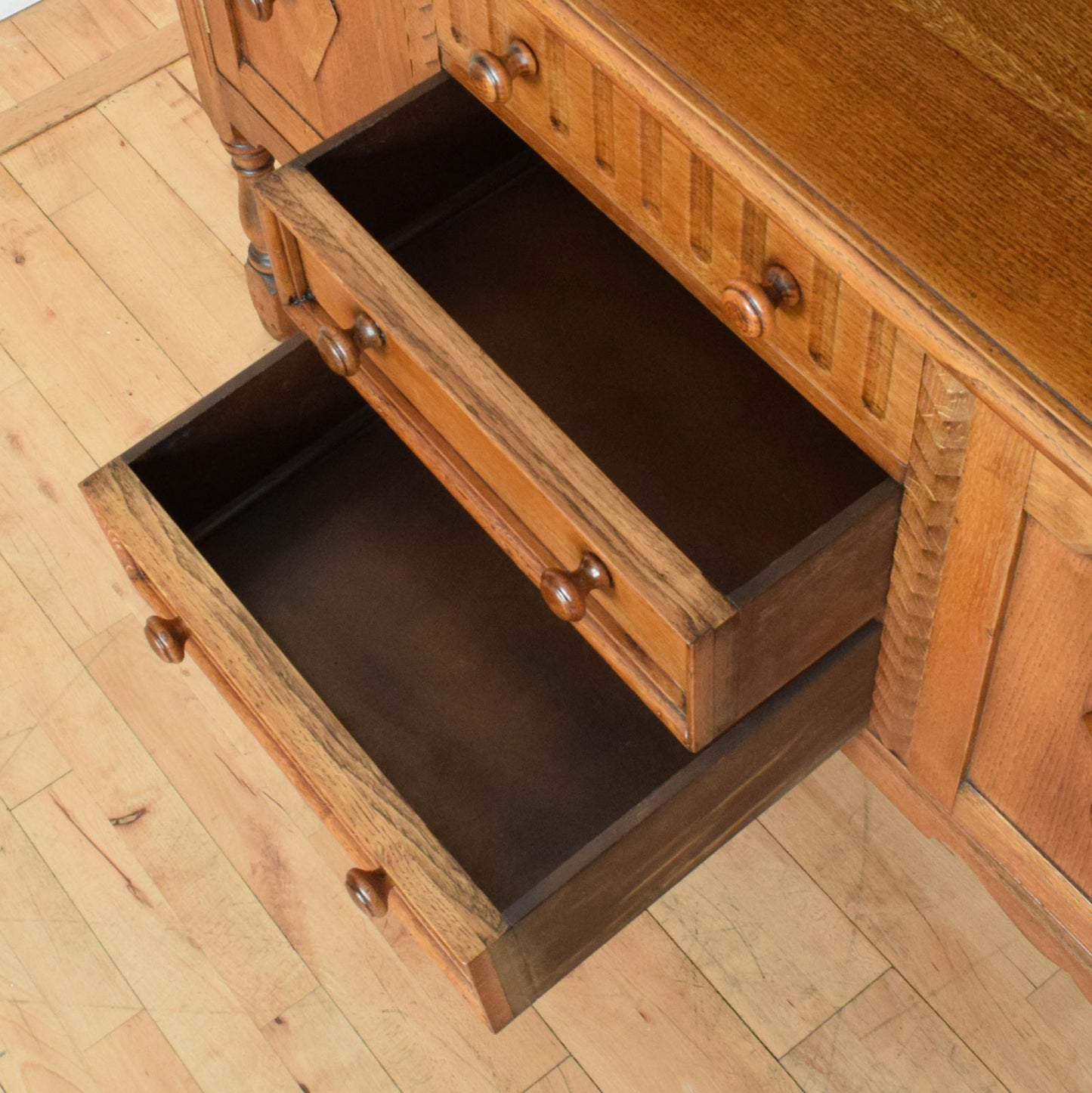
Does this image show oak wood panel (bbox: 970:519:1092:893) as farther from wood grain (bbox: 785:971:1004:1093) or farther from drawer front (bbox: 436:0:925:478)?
wood grain (bbox: 785:971:1004:1093)

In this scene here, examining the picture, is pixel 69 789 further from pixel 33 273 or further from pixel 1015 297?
pixel 1015 297

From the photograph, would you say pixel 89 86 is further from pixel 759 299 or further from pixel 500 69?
pixel 759 299

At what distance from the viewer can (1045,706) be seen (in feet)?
2.91

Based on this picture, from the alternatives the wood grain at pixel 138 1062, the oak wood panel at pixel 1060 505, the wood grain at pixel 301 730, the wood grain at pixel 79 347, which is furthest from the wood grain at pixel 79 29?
the oak wood panel at pixel 1060 505

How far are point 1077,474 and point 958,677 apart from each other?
30 centimetres

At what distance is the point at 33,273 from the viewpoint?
1.77 meters

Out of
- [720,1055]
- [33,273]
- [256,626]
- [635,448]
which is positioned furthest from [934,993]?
[33,273]

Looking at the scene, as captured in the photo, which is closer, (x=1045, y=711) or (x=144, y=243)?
(x=1045, y=711)

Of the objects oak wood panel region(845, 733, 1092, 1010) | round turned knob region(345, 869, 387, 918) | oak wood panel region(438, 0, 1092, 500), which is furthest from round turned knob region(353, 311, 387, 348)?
oak wood panel region(845, 733, 1092, 1010)

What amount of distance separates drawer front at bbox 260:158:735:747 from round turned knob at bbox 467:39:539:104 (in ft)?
0.40

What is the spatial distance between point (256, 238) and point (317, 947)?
0.71m

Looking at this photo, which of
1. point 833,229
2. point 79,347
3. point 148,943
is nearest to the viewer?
point 833,229

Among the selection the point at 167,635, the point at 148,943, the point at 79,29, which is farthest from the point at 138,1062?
the point at 79,29

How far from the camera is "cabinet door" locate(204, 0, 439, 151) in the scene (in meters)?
1.12
